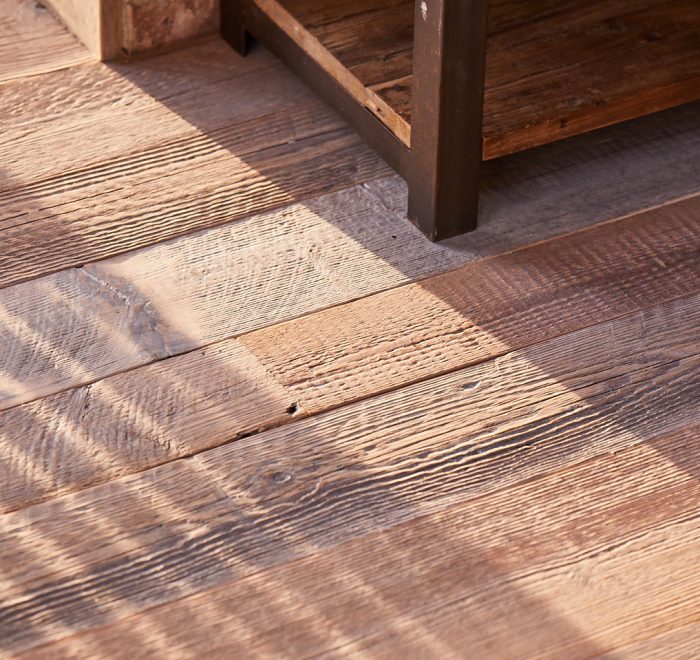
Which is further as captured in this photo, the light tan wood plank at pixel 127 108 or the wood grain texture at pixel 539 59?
the light tan wood plank at pixel 127 108

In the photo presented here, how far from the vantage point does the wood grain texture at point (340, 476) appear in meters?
1.41

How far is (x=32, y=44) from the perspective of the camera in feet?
7.54

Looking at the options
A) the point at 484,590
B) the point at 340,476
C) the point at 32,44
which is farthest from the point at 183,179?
the point at 484,590

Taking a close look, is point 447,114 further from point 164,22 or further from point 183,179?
point 164,22

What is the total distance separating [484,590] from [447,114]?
2.27 feet

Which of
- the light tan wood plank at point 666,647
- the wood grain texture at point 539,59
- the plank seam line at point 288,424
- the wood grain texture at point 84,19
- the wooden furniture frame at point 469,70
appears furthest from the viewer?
the wood grain texture at point 84,19

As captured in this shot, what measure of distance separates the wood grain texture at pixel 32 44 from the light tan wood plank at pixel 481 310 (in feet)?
2.69

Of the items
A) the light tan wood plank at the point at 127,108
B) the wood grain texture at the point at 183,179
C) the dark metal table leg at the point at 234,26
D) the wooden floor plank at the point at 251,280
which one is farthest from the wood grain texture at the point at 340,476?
the dark metal table leg at the point at 234,26

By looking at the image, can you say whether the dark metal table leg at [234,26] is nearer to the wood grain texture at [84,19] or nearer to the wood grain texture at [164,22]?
the wood grain texture at [164,22]

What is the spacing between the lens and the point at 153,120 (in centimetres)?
213

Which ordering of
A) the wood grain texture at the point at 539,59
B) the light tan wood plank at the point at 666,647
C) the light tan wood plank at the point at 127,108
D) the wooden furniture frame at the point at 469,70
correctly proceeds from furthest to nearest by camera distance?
the light tan wood plank at the point at 127,108 → the wood grain texture at the point at 539,59 → the wooden furniture frame at the point at 469,70 → the light tan wood plank at the point at 666,647

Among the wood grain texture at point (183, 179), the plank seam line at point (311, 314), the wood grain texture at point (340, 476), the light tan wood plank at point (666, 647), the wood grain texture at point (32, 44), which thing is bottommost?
the light tan wood plank at point (666, 647)

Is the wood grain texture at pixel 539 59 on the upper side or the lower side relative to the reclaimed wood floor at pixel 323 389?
upper

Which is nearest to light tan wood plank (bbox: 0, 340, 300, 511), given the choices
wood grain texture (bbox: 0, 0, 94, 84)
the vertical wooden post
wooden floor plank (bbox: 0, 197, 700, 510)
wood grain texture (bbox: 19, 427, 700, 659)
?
wooden floor plank (bbox: 0, 197, 700, 510)
